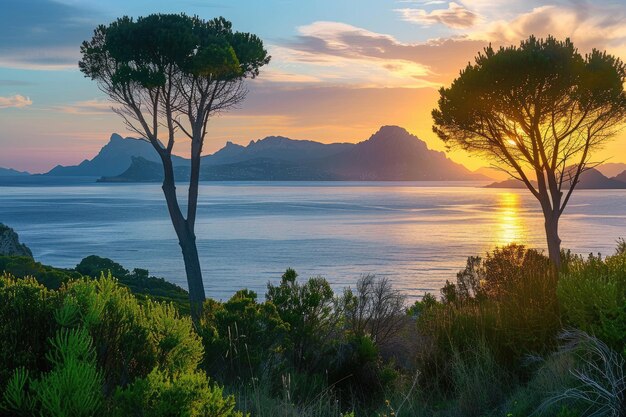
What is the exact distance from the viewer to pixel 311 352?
29.1 ft

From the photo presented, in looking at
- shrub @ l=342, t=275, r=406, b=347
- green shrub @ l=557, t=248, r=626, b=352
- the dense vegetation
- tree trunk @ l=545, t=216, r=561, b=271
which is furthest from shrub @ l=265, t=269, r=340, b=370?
tree trunk @ l=545, t=216, r=561, b=271

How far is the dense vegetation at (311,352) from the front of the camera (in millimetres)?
3572

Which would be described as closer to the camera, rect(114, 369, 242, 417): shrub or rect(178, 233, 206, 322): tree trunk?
rect(114, 369, 242, 417): shrub

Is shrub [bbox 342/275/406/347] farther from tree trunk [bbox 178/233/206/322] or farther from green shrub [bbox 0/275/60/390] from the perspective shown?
tree trunk [bbox 178/233/206/322]

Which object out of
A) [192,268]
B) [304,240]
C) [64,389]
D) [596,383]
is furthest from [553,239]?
[304,240]

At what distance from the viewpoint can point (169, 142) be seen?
66.2 ft

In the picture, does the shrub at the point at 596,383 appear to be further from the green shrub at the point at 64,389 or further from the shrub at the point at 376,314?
the shrub at the point at 376,314

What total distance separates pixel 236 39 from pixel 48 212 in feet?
381

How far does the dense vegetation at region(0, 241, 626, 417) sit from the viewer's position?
3572 millimetres

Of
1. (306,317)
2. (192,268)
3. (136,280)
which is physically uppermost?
(306,317)

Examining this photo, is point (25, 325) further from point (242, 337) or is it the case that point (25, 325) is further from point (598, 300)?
point (598, 300)

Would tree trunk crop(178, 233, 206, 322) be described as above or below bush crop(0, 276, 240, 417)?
below

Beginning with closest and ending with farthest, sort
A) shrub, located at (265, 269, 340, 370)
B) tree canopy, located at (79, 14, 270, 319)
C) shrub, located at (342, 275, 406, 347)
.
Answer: shrub, located at (265, 269, 340, 370), shrub, located at (342, 275, 406, 347), tree canopy, located at (79, 14, 270, 319)

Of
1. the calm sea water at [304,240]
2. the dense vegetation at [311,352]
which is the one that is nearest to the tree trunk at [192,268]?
the dense vegetation at [311,352]
